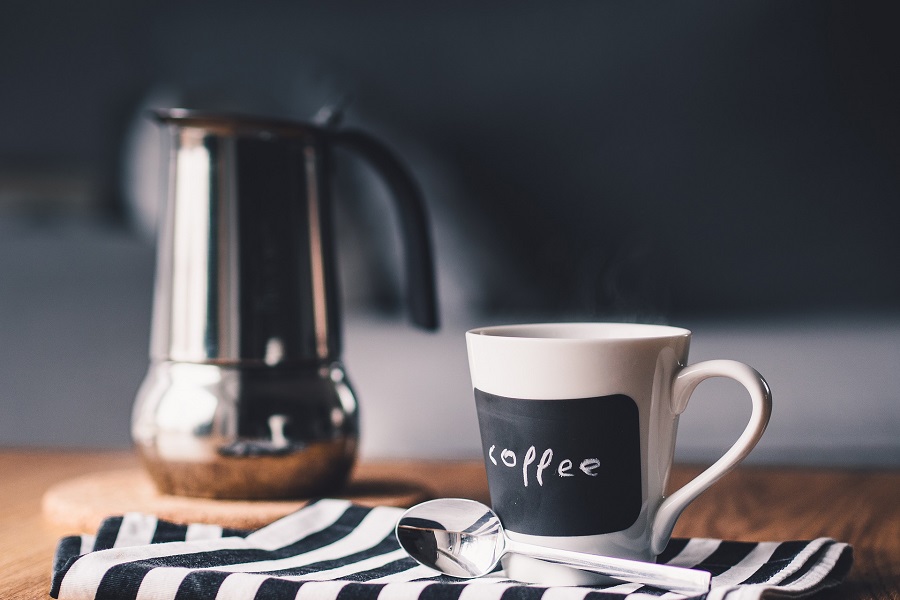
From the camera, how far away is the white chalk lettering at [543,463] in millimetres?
385

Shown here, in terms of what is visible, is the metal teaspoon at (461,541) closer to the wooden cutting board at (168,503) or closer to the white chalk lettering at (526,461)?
the white chalk lettering at (526,461)

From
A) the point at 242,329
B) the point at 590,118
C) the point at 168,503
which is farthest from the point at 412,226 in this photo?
the point at 590,118

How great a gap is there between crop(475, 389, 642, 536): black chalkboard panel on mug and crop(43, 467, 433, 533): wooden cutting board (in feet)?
0.66

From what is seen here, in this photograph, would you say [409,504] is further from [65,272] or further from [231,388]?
[65,272]

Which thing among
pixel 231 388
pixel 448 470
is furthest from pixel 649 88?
pixel 231 388

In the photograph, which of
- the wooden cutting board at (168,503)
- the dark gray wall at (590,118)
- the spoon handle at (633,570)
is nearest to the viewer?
the spoon handle at (633,570)

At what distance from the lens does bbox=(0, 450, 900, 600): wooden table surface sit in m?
0.44

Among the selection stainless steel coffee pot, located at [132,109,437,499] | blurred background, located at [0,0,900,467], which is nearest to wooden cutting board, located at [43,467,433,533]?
stainless steel coffee pot, located at [132,109,437,499]

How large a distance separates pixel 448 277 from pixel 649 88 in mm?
308

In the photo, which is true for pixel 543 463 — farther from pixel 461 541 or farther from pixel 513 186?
pixel 513 186

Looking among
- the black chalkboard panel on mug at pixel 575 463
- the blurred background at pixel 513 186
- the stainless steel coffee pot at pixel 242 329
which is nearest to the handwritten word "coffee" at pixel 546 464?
the black chalkboard panel on mug at pixel 575 463

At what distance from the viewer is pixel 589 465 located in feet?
1.26

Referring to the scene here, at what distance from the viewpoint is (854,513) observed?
59cm

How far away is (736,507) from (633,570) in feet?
0.94
